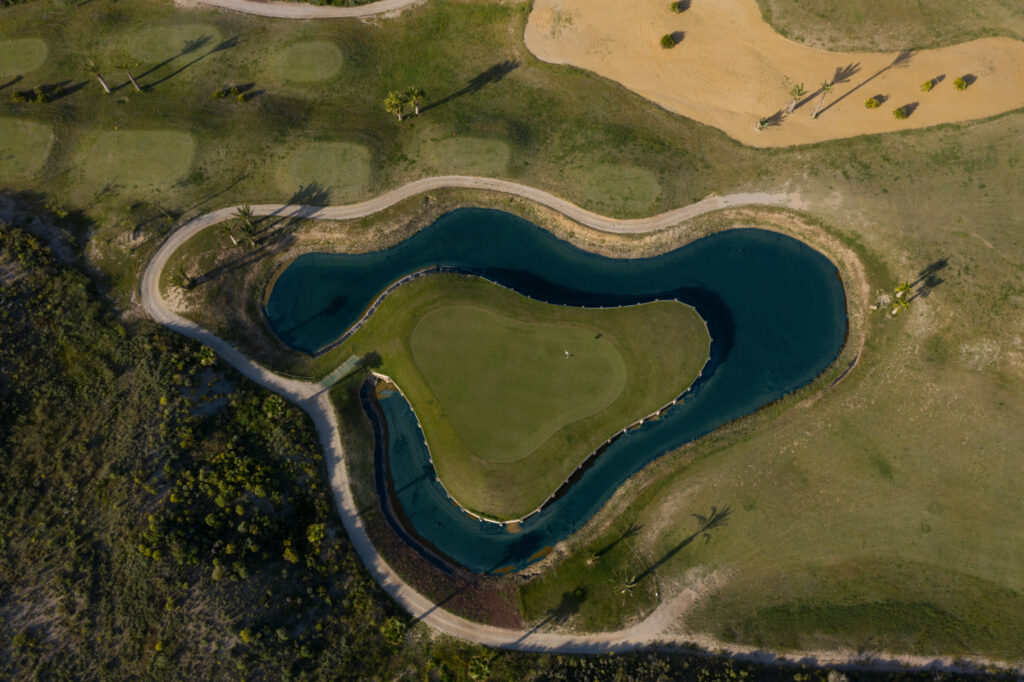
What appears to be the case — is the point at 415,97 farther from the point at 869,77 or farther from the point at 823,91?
the point at 869,77

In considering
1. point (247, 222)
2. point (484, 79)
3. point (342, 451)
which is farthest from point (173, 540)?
point (484, 79)

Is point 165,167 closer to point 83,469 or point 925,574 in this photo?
point 83,469

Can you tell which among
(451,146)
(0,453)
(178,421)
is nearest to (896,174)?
(451,146)

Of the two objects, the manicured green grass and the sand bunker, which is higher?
the manicured green grass

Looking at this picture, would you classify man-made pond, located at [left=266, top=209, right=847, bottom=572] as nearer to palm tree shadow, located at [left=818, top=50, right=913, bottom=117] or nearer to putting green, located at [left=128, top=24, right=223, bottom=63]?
palm tree shadow, located at [left=818, top=50, right=913, bottom=117]

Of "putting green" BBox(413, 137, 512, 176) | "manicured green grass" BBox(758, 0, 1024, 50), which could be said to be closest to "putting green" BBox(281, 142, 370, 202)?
"putting green" BBox(413, 137, 512, 176)

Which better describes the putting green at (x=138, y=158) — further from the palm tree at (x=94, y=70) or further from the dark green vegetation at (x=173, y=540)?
the dark green vegetation at (x=173, y=540)
